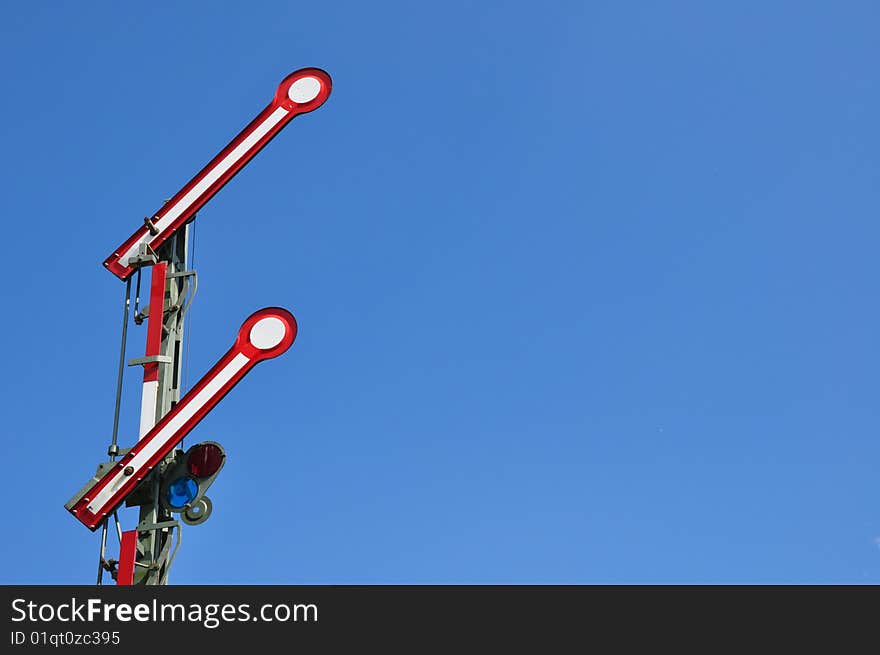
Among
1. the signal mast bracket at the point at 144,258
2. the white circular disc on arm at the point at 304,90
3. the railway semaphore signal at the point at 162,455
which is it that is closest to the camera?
the railway semaphore signal at the point at 162,455

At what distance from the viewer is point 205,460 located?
12.6 m

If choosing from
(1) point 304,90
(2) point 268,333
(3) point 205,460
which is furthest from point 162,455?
(1) point 304,90

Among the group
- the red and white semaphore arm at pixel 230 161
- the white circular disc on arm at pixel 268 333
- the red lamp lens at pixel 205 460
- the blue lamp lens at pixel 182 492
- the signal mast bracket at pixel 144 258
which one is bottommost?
the blue lamp lens at pixel 182 492

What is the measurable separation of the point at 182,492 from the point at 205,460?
1.34 ft

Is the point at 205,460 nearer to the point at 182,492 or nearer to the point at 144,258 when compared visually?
the point at 182,492

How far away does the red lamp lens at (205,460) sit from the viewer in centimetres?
1253

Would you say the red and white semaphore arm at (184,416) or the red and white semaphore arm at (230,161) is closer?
the red and white semaphore arm at (184,416)

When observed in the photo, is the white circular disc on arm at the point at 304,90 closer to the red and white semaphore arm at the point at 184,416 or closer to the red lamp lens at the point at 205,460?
the red and white semaphore arm at the point at 184,416

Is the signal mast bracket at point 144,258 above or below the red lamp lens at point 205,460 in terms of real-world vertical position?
above

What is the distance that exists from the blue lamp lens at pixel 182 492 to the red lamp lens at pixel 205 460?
115 millimetres

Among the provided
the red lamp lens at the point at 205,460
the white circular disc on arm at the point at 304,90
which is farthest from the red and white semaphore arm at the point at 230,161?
the red lamp lens at the point at 205,460

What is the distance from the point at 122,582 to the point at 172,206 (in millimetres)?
4372
